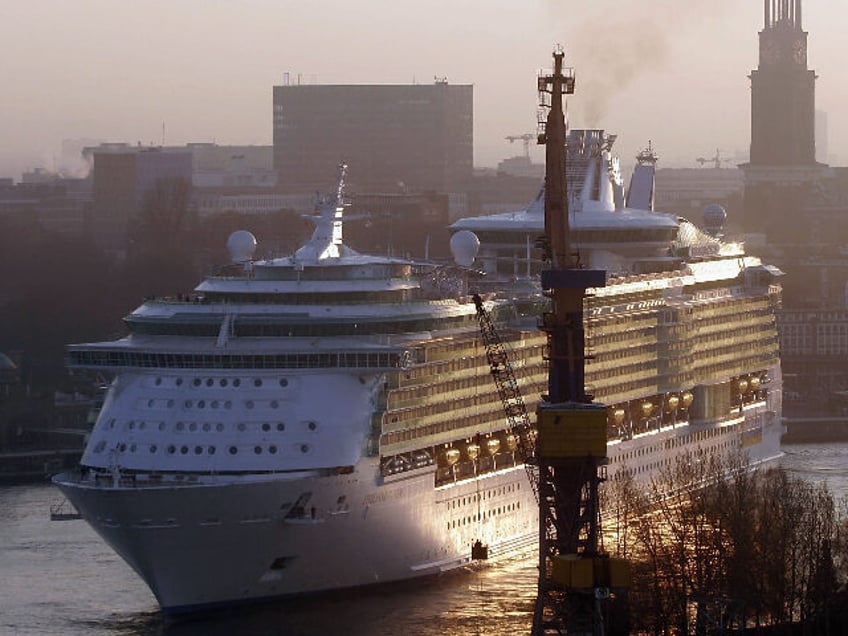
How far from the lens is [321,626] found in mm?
54500

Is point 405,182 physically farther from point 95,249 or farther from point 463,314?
point 463,314

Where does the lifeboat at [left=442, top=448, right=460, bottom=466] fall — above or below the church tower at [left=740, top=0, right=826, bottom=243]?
below

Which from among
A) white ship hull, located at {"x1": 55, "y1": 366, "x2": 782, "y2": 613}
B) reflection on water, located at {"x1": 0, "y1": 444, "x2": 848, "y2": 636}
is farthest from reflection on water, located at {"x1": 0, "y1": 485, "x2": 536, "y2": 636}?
white ship hull, located at {"x1": 55, "y1": 366, "x2": 782, "y2": 613}

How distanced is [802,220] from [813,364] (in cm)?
5846

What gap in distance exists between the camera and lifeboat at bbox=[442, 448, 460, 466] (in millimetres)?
60062

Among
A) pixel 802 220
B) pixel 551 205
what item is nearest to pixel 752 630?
pixel 551 205

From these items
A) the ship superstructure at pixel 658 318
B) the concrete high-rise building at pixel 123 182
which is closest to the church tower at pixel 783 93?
the concrete high-rise building at pixel 123 182

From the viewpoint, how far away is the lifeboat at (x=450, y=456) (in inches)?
2365

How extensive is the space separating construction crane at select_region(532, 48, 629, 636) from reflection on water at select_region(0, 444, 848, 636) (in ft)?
10.8

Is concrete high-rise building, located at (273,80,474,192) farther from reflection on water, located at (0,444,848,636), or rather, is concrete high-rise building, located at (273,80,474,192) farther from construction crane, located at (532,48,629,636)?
construction crane, located at (532,48,629,636)

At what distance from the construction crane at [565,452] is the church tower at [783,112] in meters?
112

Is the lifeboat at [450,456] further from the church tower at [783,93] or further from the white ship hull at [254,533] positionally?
the church tower at [783,93]

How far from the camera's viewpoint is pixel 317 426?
5625cm

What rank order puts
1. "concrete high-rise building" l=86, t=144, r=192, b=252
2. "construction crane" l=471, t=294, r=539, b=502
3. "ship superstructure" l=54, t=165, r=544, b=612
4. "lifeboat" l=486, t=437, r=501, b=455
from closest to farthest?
"ship superstructure" l=54, t=165, r=544, b=612 < "construction crane" l=471, t=294, r=539, b=502 < "lifeboat" l=486, t=437, r=501, b=455 < "concrete high-rise building" l=86, t=144, r=192, b=252
